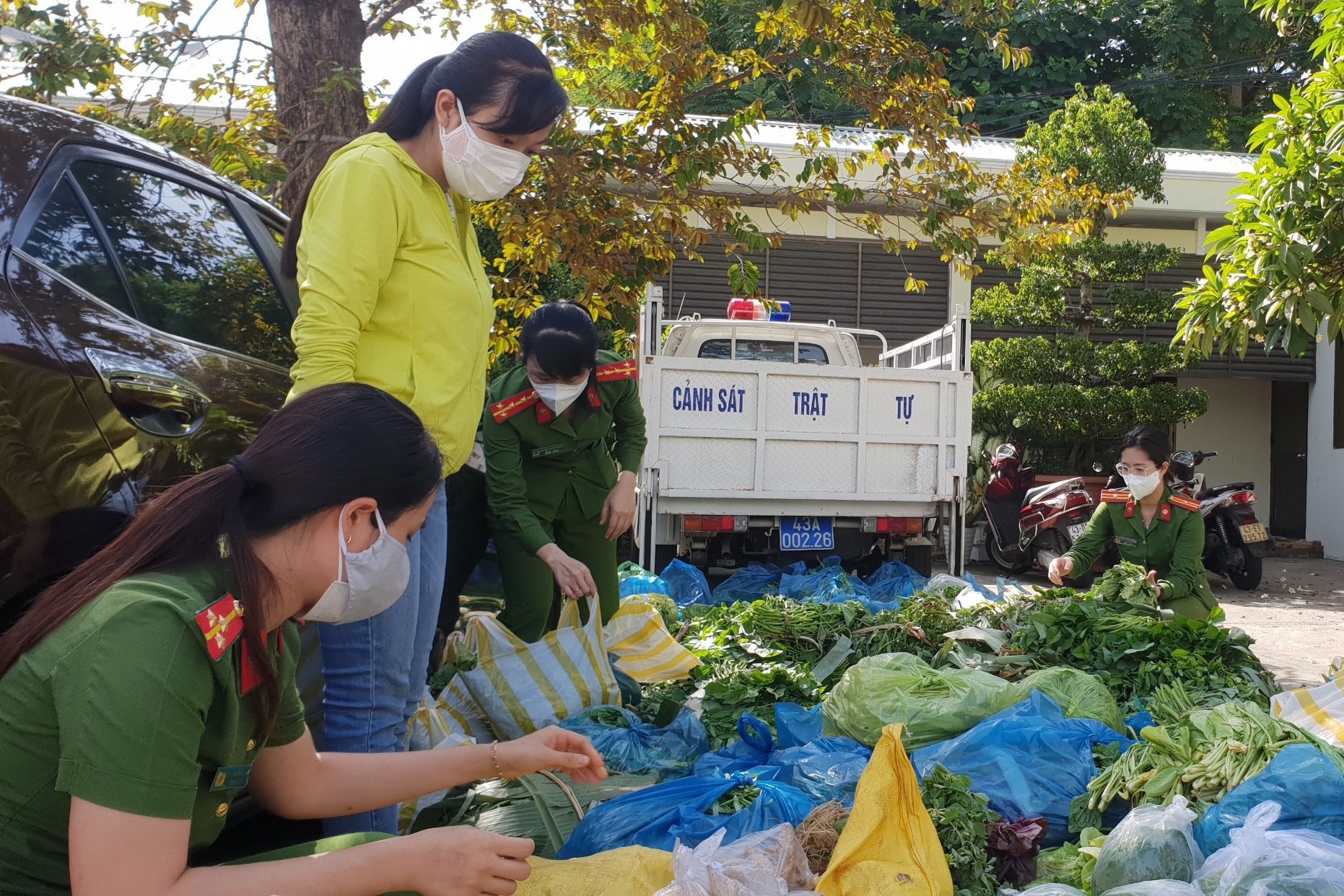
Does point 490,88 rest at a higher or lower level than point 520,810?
higher

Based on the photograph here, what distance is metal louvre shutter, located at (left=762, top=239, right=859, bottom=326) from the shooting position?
14.0m

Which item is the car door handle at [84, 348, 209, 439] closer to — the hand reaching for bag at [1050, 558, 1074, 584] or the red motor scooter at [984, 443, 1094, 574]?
the hand reaching for bag at [1050, 558, 1074, 584]

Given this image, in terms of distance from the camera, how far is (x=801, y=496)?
7.62 m

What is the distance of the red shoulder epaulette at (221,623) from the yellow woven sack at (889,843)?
1.30m

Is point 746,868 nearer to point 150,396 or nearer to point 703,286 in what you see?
point 150,396

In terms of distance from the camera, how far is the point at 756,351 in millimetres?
8703

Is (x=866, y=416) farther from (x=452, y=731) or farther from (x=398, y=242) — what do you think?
(x=398, y=242)

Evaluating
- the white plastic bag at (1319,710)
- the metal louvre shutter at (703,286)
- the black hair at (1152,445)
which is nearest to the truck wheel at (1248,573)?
the black hair at (1152,445)

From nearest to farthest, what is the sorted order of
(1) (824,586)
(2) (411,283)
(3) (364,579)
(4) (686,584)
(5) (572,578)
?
(3) (364,579), (2) (411,283), (5) (572,578), (1) (824,586), (4) (686,584)

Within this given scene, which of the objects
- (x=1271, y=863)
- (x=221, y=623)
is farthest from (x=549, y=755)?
(x=1271, y=863)

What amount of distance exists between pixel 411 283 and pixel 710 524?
199 inches

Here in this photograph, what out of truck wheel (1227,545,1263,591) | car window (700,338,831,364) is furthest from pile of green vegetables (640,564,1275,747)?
truck wheel (1227,545,1263,591)

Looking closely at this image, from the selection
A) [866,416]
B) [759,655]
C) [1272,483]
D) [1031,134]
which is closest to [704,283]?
[1031,134]

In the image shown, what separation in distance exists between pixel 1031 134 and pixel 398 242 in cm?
1134
